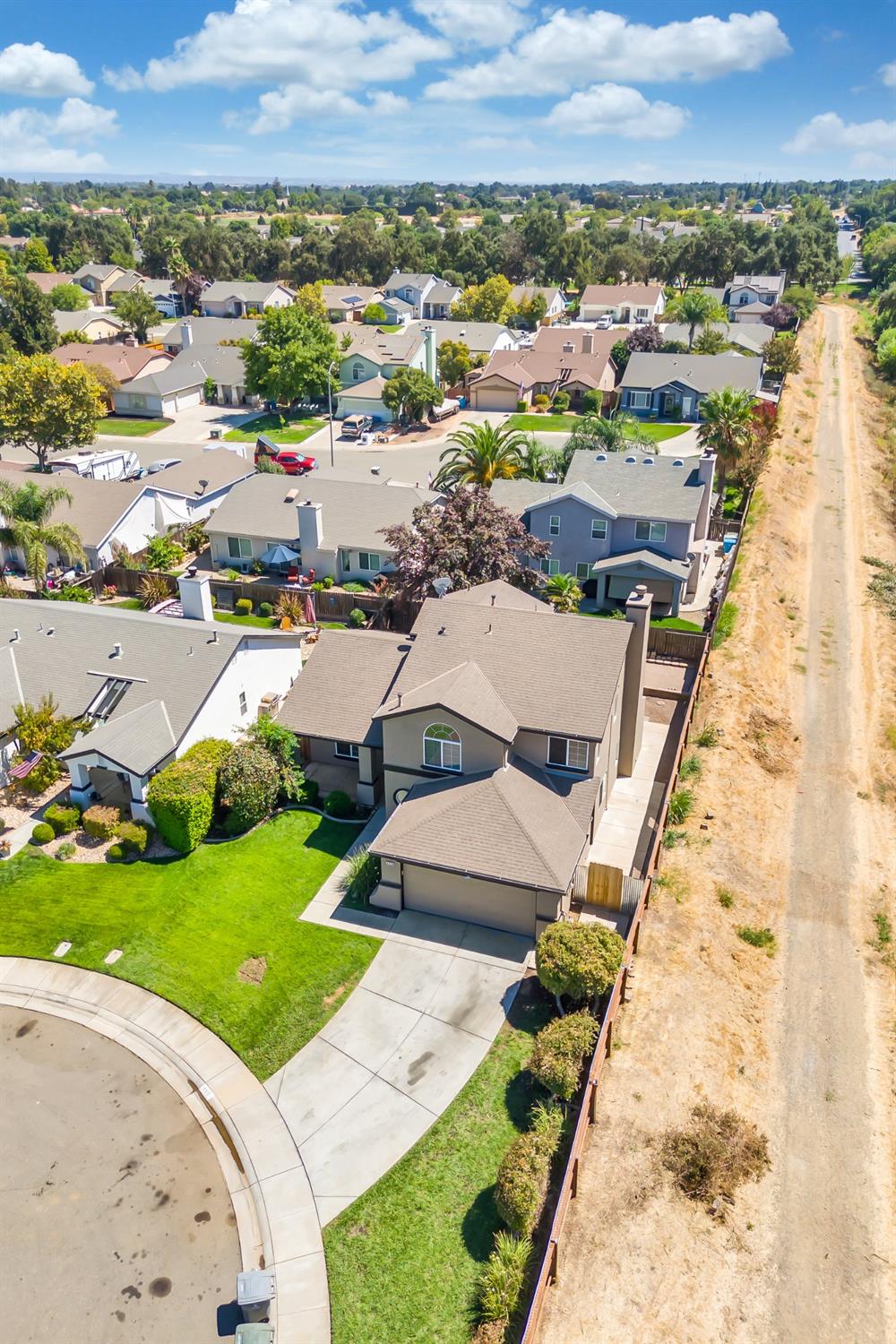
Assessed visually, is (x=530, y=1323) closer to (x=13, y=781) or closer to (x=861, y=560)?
(x=13, y=781)

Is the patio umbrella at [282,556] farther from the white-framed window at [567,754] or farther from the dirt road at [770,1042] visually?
the white-framed window at [567,754]

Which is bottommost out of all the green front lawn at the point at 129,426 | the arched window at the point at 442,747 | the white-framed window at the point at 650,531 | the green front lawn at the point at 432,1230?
the green front lawn at the point at 432,1230

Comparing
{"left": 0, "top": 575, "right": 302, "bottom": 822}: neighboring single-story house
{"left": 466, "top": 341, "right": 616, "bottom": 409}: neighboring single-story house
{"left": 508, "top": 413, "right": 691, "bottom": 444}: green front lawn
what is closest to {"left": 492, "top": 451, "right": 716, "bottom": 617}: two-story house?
{"left": 0, "top": 575, "right": 302, "bottom": 822}: neighboring single-story house

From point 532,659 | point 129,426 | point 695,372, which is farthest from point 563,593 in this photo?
point 129,426

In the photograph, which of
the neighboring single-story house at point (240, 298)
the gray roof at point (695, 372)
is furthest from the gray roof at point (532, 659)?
the neighboring single-story house at point (240, 298)

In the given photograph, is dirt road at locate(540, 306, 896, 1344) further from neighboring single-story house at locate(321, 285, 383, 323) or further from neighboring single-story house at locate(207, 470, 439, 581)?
neighboring single-story house at locate(321, 285, 383, 323)

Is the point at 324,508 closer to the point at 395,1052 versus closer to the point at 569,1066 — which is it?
the point at 395,1052
